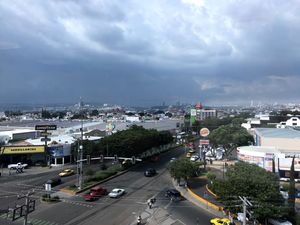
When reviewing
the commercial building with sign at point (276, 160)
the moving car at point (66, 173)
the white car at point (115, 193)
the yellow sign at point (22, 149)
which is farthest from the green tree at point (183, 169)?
the yellow sign at point (22, 149)

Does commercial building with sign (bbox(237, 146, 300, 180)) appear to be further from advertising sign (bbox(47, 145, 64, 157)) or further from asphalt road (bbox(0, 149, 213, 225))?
advertising sign (bbox(47, 145, 64, 157))

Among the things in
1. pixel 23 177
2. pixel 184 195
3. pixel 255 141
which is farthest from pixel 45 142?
pixel 255 141

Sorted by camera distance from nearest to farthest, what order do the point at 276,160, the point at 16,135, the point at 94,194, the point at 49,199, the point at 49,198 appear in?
1. the point at 49,199
2. the point at 49,198
3. the point at 94,194
4. the point at 276,160
5. the point at 16,135

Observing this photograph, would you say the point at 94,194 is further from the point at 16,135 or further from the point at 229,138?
the point at 16,135

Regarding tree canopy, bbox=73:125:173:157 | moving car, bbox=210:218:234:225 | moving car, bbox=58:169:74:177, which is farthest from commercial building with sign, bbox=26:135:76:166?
moving car, bbox=210:218:234:225

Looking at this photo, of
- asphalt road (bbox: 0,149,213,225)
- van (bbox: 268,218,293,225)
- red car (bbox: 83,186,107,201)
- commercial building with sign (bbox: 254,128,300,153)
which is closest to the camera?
van (bbox: 268,218,293,225)

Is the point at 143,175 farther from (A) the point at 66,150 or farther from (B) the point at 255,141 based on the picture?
(B) the point at 255,141

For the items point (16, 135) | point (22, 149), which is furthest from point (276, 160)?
point (16, 135)

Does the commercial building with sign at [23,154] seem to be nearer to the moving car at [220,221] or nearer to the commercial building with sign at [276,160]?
the commercial building with sign at [276,160]
